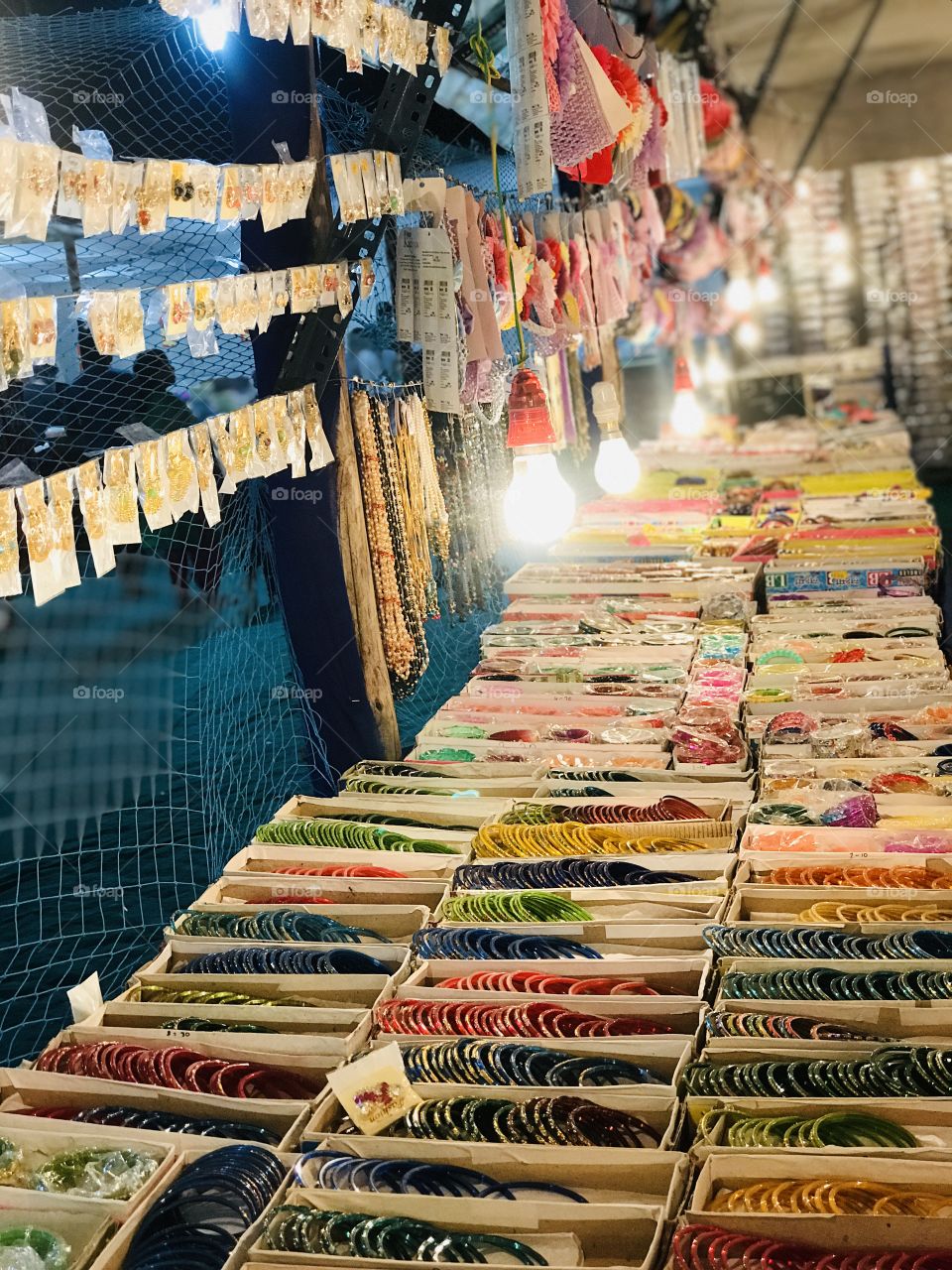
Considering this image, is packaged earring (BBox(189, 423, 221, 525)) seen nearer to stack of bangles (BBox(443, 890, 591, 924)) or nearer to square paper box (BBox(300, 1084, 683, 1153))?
stack of bangles (BBox(443, 890, 591, 924))

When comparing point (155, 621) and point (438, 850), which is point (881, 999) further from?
point (155, 621)

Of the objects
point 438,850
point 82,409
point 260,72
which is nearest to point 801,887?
point 438,850

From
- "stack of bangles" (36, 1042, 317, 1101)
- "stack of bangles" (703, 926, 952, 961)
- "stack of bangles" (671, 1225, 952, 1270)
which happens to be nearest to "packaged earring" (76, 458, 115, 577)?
"stack of bangles" (36, 1042, 317, 1101)

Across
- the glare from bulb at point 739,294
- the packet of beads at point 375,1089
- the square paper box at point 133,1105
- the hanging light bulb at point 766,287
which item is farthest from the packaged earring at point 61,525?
the hanging light bulb at point 766,287

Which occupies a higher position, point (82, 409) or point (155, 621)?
point (82, 409)

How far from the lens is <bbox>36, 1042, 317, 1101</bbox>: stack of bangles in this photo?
3135 mm

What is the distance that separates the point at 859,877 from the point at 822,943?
44 centimetres

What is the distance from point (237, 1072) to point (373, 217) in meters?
2.88

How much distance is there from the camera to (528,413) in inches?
196

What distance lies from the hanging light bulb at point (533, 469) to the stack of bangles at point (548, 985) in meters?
2.14

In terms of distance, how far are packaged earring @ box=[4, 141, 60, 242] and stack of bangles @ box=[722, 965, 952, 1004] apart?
2.36 m

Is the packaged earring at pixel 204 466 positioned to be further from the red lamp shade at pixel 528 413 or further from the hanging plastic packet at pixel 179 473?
the red lamp shade at pixel 528 413

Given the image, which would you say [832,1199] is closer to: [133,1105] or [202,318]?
[133,1105]

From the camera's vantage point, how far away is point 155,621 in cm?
1103
